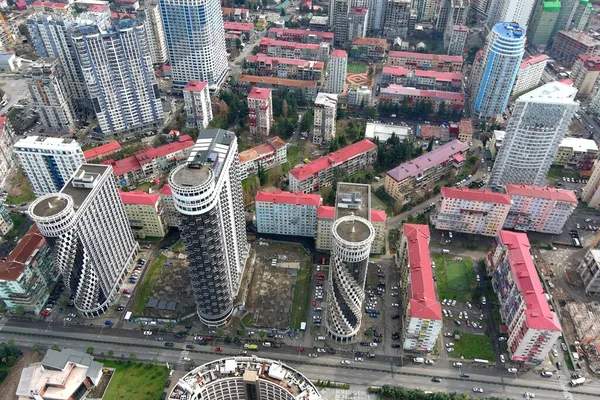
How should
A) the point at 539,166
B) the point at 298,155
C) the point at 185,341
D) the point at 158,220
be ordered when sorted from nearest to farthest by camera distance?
the point at 185,341
the point at 158,220
the point at 539,166
the point at 298,155

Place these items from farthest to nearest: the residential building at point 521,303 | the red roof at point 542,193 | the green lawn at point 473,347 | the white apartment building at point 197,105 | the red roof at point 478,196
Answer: the white apartment building at point 197,105, the red roof at point 542,193, the red roof at point 478,196, the green lawn at point 473,347, the residential building at point 521,303

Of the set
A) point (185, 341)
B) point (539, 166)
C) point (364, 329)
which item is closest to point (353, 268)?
point (364, 329)

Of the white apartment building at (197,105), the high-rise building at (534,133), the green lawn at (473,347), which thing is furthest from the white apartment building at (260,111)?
the green lawn at (473,347)

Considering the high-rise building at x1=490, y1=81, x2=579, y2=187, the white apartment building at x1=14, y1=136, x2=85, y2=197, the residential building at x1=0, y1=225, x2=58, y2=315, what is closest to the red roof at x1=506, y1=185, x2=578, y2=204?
the high-rise building at x1=490, y1=81, x2=579, y2=187

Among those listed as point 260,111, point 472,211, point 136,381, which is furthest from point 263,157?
point 136,381

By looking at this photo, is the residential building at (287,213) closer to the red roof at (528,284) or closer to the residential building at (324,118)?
the residential building at (324,118)

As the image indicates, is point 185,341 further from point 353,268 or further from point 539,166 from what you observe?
point 539,166
